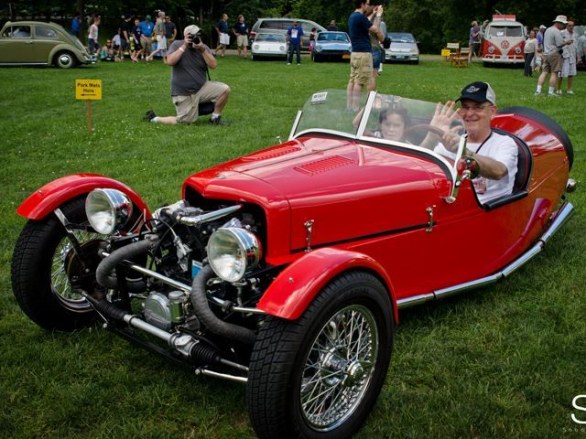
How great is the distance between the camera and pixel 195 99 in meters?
10.7

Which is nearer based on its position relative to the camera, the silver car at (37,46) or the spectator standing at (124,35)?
the silver car at (37,46)

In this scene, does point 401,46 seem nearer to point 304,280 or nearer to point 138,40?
point 138,40

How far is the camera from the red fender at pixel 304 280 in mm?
2738

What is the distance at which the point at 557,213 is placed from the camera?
5.69 meters

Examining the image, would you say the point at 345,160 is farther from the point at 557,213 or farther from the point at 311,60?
the point at 311,60

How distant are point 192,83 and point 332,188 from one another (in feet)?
24.2

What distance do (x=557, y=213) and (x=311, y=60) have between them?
75.8 feet

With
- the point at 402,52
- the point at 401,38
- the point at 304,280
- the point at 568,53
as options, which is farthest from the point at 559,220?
the point at 401,38

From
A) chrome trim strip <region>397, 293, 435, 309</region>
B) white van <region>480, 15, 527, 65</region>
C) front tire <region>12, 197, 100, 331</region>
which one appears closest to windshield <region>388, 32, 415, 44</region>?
white van <region>480, 15, 527, 65</region>

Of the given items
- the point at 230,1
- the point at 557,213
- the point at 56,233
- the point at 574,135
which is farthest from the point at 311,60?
the point at 56,233

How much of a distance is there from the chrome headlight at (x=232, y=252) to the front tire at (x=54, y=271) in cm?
116

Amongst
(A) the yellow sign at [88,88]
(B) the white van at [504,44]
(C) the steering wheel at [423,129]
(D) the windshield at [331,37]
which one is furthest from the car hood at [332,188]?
(B) the white van at [504,44]

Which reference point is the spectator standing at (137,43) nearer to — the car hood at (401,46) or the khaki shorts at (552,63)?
the car hood at (401,46)

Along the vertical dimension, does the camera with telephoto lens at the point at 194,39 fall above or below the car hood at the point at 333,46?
below
